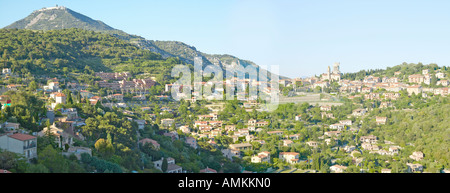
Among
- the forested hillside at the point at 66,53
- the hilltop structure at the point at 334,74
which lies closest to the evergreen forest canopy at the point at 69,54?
the forested hillside at the point at 66,53

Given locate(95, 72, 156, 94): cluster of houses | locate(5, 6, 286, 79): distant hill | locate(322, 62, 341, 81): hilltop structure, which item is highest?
locate(5, 6, 286, 79): distant hill

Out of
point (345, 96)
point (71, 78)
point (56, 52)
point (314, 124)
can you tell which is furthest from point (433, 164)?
point (56, 52)

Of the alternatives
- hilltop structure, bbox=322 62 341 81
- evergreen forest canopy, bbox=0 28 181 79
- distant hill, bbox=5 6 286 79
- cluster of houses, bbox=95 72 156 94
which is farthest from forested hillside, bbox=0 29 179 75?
distant hill, bbox=5 6 286 79

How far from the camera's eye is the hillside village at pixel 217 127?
36.6 feet

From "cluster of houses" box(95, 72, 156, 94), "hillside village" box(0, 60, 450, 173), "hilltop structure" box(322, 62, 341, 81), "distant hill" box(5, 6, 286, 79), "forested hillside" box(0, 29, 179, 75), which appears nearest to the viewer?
"hillside village" box(0, 60, 450, 173)

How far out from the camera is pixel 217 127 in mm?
21953

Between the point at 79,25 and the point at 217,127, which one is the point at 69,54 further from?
the point at 79,25

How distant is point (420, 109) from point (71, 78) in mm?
20963

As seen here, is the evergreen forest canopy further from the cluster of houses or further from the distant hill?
the distant hill

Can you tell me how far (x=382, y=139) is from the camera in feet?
69.9

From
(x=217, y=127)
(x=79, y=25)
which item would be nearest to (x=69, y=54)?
(x=217, y=127)

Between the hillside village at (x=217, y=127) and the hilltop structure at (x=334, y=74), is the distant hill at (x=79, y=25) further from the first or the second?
the hillside village at (x=217, y=127)

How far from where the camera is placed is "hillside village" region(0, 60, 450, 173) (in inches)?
439
